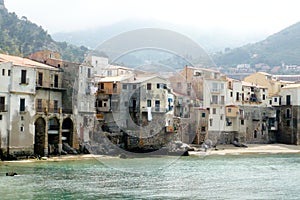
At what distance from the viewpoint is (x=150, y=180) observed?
3700cm

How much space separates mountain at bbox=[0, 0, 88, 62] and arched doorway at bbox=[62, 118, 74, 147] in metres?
71.5

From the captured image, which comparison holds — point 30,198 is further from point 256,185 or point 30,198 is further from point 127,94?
point 127,94

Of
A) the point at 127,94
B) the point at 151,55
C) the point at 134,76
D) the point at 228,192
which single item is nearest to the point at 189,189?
the point at 228,192

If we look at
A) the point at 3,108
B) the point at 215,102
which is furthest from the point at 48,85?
the point at 215,102

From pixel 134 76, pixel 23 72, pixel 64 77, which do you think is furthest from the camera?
pixel 64 77

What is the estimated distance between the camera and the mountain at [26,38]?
132375mm

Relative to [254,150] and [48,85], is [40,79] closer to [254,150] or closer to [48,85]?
[48,85]

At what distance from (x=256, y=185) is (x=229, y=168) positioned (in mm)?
11662

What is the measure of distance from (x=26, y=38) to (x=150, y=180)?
365 ft

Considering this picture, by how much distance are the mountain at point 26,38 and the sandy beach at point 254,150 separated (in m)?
69.7

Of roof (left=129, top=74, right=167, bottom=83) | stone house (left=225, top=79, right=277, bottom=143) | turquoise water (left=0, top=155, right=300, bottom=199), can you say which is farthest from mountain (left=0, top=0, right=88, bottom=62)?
turquoise water (left=0, top=155, right=300, bottom=199)

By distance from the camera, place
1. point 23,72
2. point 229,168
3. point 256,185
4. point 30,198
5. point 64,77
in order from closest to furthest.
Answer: point 30,198
point 256,185
point 229,168
point 23,72
point 64,77

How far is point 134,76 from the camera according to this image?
54.8m

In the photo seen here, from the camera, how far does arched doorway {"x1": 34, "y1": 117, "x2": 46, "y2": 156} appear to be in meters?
53.4
